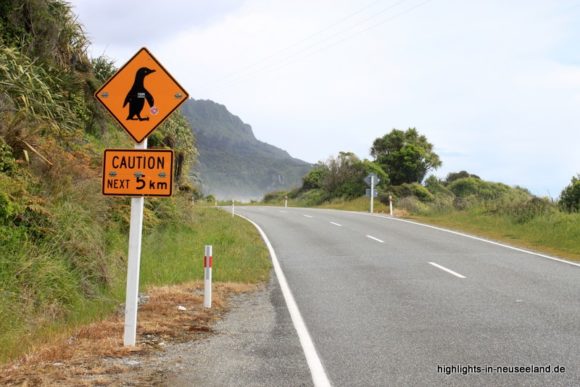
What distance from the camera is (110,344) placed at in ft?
18.7

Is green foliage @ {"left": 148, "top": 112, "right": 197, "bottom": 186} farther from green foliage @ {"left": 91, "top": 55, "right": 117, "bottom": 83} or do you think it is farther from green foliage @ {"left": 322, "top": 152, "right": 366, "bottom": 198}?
green foliage @ {"left": 322, "top": 152, "right": 366, "bottom": 198}

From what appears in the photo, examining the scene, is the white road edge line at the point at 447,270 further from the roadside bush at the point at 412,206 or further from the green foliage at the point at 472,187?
the green foliage at the point at 472,187

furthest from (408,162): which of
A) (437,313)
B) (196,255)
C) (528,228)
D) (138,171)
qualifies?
(138,171)

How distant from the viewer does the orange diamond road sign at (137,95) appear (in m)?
5.90

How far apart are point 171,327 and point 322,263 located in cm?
611

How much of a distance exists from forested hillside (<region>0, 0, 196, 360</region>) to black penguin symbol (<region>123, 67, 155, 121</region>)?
262 centimetres

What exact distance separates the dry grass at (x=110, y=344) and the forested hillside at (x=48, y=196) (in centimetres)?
58

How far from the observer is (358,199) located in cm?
4003

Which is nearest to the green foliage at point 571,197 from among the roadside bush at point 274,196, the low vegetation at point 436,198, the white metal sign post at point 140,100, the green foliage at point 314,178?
the low vegetation at point 436,198

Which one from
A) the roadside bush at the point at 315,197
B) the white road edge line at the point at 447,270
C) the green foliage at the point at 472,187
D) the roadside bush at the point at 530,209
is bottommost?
the white road edge line at the point at 447,270

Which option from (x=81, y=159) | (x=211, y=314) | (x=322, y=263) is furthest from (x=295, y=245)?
(x=211, y=314)

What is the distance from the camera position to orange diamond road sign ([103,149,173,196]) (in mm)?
5812

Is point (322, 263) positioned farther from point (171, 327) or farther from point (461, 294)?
point (171, 327)

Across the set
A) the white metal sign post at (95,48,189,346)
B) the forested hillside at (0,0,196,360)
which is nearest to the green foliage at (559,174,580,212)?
the forested hillside at (0,0,196,360)
